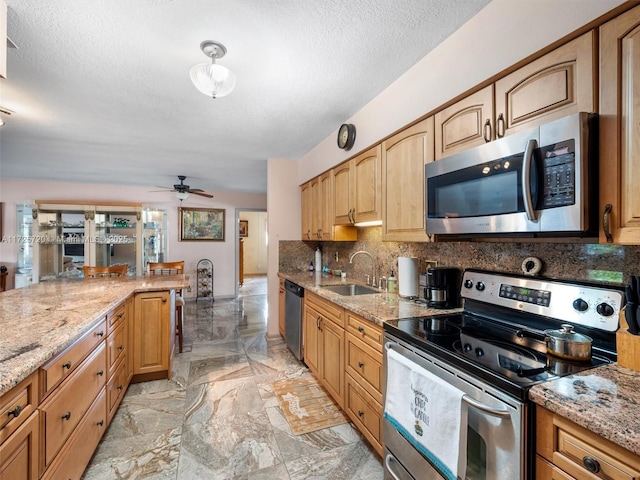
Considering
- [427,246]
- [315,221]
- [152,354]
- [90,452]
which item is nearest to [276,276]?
[315,221]

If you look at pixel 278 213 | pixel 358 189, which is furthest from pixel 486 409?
pixel 278 213

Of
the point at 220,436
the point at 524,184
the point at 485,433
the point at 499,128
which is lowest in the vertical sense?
the point at 220,436

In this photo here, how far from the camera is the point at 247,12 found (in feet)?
4.58

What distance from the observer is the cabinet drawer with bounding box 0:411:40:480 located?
937 millimetres

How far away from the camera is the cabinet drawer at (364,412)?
168 cm

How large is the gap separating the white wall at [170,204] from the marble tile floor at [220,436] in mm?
3328

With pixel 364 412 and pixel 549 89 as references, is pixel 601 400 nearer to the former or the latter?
pixel 549 89

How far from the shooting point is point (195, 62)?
1.80 meters

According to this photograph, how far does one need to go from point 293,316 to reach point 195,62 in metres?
2.35

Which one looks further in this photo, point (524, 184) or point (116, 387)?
point (116, 387)

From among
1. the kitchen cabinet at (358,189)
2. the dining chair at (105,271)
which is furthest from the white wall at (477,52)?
the dining chair at (105,271)

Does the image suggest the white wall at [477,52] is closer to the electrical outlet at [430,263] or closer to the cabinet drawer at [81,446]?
the electrical outlet at [430,263]

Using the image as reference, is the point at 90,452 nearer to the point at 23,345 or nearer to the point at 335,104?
the point at 23,345

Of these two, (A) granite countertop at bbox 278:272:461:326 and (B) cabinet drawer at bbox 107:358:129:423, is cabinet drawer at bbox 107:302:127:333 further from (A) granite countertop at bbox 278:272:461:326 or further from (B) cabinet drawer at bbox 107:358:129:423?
(A) granite countertop at bbox 278:272:461:326
